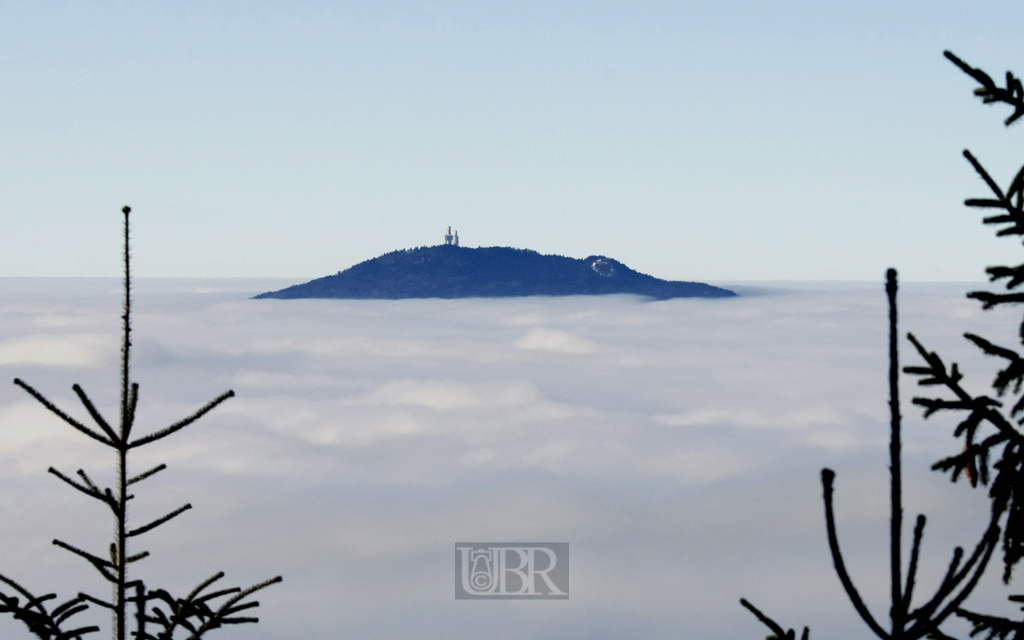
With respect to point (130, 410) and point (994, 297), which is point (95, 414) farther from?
point (994, 297)

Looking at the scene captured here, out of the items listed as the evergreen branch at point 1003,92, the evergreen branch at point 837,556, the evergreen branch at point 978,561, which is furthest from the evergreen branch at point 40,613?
the evergreen branch at point 1003,92

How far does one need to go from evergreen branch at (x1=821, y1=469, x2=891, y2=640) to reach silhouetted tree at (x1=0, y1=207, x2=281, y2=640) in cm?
541

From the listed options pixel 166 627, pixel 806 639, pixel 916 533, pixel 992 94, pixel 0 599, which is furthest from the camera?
pixel 992 94

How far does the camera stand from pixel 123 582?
355 inches

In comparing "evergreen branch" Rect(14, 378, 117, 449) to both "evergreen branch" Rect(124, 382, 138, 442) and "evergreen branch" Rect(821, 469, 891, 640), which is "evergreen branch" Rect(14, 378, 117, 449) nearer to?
"evergreen branch" Rect(124, 382, 138, 442)

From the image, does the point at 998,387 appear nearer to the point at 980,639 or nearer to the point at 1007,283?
the point at 1007,283

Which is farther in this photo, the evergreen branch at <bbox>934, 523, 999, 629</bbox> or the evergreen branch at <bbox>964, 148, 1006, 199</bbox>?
the evergreen branch at <bbox>964, 148, 1006, 199</bbox>

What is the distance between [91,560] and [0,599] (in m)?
0.84

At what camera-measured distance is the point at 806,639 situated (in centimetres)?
587

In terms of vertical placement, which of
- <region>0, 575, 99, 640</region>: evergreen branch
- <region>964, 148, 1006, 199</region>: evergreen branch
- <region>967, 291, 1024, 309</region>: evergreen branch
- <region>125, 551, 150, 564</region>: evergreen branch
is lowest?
<region>0, 575, 99, 640</region>: evergreen branch

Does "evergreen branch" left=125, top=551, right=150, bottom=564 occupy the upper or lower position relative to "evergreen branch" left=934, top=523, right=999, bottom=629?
lower

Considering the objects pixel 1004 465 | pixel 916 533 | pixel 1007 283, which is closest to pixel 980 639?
pixel 1004 465

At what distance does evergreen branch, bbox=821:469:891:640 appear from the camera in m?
4.53

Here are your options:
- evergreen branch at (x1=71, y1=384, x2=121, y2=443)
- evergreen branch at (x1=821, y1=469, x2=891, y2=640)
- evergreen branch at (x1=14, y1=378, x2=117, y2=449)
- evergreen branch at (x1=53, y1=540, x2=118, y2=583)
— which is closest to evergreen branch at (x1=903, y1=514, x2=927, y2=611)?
evergreen branch at (x1=821, y1=469, x2=891, y2=640)
